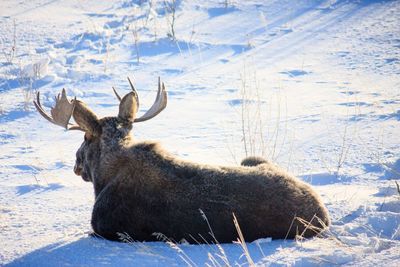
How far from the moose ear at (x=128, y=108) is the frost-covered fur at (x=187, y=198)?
16 cm

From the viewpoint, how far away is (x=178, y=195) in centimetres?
510

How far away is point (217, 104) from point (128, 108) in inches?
179

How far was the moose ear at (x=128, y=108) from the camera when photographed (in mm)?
5781

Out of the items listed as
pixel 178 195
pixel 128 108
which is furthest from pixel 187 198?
pixel 128 108

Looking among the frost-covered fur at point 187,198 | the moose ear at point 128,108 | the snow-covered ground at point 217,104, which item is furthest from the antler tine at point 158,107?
the snow-covered ground at point 217,104

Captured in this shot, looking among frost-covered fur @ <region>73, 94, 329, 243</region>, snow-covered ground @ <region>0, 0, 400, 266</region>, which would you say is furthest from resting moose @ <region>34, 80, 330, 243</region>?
snow-covered ground @ <region>0, 0, 400, 266</region>

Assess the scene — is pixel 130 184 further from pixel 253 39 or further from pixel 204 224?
pixel 253 39

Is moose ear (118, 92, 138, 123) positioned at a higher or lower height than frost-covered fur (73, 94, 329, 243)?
higher

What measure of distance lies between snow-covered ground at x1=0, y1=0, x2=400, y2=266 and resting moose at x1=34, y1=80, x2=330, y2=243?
151 millimetres

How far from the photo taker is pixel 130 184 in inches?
213

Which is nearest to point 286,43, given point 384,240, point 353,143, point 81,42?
point 81,42

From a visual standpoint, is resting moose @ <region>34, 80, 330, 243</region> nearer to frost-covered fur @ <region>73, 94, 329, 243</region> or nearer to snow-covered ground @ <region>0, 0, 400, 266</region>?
frost-covered fur @ <region>73, 94, 329, 243</region>

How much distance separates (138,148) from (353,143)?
3.73 metres

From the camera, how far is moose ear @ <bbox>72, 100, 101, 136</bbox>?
5.71 metres
